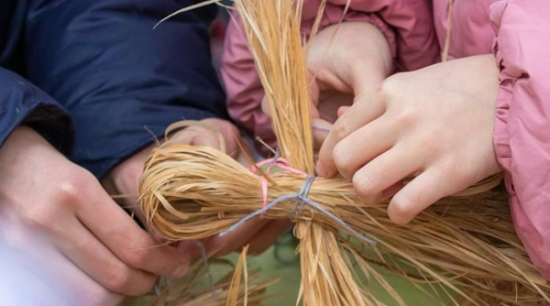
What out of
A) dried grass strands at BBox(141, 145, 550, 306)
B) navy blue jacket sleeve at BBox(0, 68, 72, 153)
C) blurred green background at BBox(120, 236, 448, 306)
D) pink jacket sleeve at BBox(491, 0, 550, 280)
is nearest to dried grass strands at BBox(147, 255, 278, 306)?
blurred green background at BBox(120, 236, 448, 306)

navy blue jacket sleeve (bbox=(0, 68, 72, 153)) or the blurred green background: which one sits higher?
navy blue jacket sleeve (bbox=(0, 68, 72, 153))

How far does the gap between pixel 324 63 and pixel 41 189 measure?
38 centimetres

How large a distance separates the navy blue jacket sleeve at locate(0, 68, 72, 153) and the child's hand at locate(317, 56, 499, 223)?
36 centimetres

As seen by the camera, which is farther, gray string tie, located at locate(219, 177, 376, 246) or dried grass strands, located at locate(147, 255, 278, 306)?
dried grass strands, located at locate(147, 255, 278, 306)

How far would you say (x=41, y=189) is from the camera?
2.59ft

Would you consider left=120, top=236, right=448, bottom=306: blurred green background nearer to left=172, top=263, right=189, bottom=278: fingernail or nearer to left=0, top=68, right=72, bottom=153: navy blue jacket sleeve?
left=172, top=263, right=189, bottom=278: fingernail

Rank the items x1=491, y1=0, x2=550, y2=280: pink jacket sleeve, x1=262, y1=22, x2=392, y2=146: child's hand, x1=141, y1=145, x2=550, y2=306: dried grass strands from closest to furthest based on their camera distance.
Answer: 1. x1=491, y1=0, x2=550, y2=280: pink jacket sleeve
2. x1=141, y1=145, x2=550, y2=306: dried grass strands
3. x1=262, y1=22, x2=392, y2=146: child's hand

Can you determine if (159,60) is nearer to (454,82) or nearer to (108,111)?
(108,111)

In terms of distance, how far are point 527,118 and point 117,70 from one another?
0.59 meters

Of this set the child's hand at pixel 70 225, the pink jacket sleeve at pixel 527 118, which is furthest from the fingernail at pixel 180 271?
the pink jacket sleeve at pixel 527 118

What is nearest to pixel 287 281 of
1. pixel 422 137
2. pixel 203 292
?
pixel 203 292

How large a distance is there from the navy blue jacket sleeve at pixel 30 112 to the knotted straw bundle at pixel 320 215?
14cm

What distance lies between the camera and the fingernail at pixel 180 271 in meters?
0.86

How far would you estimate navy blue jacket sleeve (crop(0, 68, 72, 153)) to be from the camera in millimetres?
786
